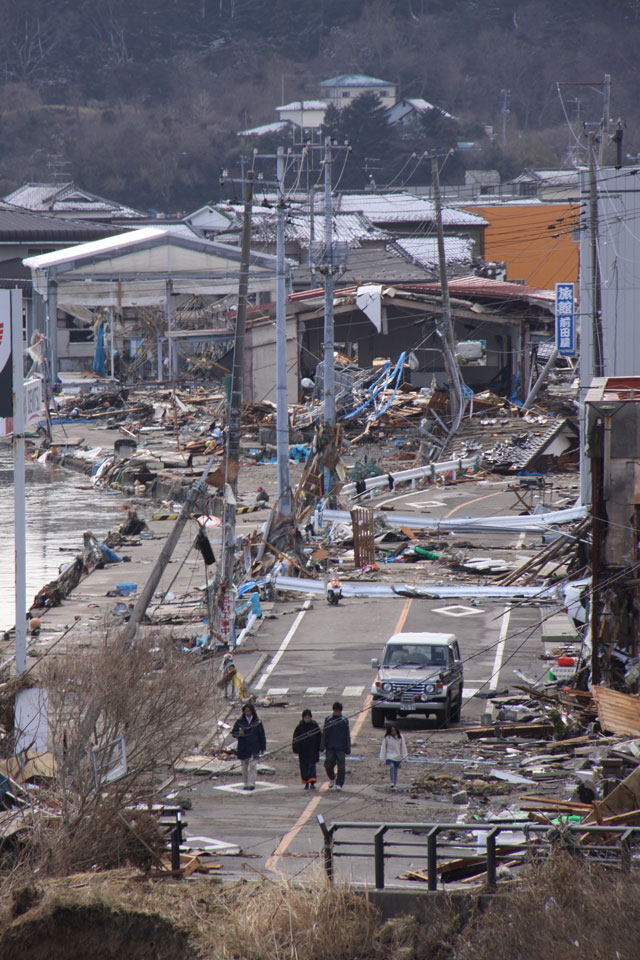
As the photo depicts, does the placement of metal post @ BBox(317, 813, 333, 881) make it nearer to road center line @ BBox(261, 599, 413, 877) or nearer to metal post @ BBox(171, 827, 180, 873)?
road center line @ BBox(261, 599, 413, 877)

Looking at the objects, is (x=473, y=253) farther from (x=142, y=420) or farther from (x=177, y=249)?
(x=142, y=420)

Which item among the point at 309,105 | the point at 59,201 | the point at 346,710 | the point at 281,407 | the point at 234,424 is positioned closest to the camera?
the point at 346,710

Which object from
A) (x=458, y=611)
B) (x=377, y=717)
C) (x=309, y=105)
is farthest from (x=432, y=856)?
(x=309, y=105)

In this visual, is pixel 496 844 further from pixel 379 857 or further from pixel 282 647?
pixel 282 647

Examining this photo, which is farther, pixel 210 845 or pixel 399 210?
pixel 399 210

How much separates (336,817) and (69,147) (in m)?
140

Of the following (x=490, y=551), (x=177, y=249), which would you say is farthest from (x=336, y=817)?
(x=177, y=249)

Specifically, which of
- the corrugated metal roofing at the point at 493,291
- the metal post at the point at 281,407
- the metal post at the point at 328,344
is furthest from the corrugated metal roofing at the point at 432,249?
the metal post at the point at 281,407

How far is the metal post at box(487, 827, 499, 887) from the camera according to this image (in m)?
11.0

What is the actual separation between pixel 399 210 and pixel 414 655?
230 feet

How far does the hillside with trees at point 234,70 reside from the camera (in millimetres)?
143250

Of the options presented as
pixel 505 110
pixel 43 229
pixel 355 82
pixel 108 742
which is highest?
pixel 355 82

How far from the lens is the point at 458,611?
25453mm

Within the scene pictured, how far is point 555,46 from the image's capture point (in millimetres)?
170125
